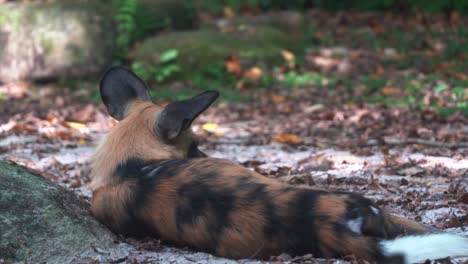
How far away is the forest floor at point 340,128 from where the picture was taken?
13.9 ft

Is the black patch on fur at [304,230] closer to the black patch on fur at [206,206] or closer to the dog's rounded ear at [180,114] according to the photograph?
the black patch on fur at [206,206]

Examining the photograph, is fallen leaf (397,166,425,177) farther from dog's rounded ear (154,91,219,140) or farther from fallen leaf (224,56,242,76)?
fallen leaf (224,56,242,76)

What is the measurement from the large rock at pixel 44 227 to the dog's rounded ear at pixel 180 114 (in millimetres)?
501

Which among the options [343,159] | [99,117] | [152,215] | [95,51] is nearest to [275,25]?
[95,51]

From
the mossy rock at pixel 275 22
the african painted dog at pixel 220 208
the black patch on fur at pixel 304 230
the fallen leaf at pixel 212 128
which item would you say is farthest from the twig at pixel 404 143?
the mossy rock at pixel 275 22

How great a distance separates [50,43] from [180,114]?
728 cm

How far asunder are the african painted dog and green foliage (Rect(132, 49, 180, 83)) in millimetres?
6276

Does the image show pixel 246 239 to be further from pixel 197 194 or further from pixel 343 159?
pixel 343 159

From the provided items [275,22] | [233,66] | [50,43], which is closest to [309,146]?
[233,66]

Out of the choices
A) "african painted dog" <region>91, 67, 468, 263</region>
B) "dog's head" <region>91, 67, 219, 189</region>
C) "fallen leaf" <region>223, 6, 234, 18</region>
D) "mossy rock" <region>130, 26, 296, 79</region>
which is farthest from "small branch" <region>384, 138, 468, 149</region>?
"fallen leaf" <region>223, 6, 234, 18</region>

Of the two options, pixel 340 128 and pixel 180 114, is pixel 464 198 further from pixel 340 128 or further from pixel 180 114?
pixel 340 128

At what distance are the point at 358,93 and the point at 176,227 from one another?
5922mm

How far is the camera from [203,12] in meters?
13.9

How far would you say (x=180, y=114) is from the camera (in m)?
3.57
